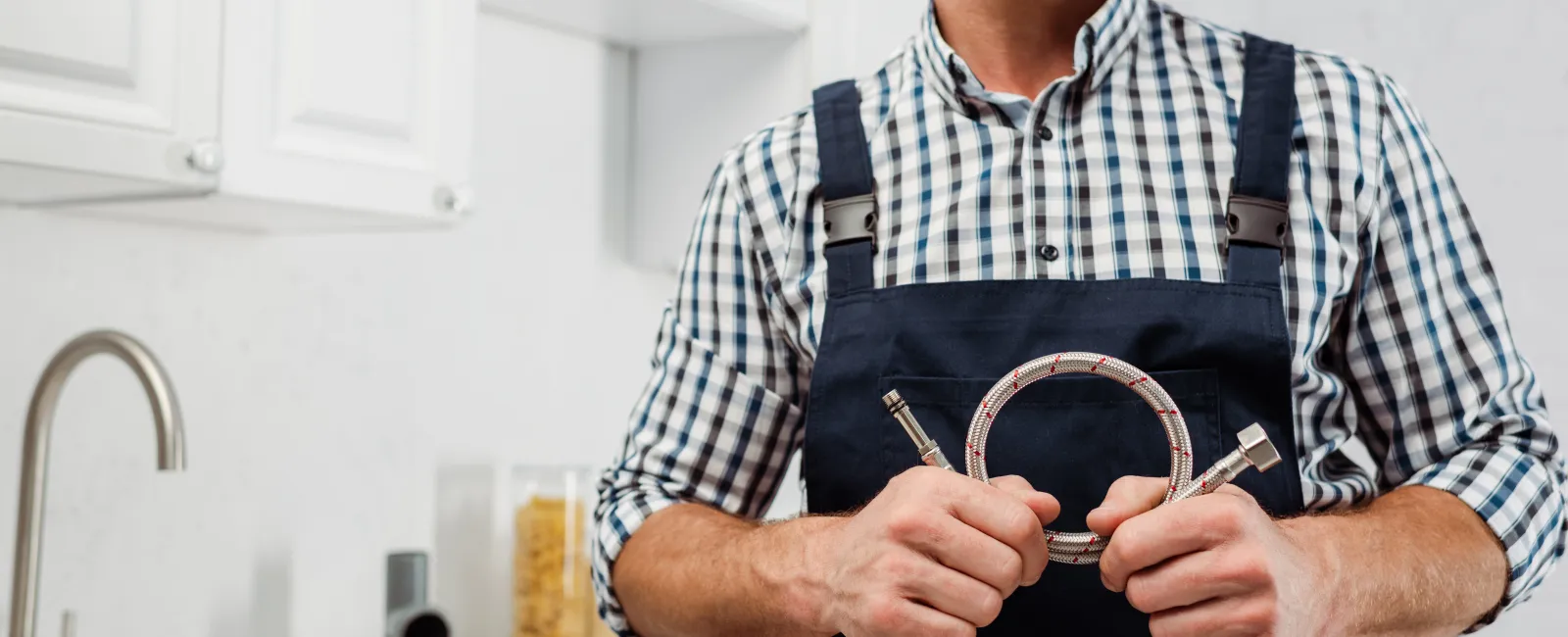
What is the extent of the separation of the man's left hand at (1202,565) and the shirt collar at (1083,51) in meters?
0.46

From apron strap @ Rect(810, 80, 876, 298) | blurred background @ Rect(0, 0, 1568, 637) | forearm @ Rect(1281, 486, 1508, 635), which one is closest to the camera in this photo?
forearm @ Rect(1281, 486, 1508, 635)

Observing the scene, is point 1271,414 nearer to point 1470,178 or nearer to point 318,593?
point 1470,178

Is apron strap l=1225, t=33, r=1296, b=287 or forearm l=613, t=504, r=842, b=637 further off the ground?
apron strap l=1225, t=33, r=1296, b=287

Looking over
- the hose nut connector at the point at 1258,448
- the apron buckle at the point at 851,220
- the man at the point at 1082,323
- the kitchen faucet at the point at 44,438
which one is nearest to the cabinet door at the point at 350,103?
the kitchen faucet at the point at 44,438

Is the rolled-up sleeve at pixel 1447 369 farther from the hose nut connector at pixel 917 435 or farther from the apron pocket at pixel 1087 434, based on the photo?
the hose nut connector at pixel 917 435

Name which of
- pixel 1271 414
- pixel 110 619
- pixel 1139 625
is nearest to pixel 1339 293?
pixel 1271 414

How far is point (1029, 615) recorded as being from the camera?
99 cm

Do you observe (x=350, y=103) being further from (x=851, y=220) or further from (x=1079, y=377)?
(x=1079, y=377)

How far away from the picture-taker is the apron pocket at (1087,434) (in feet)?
3.30

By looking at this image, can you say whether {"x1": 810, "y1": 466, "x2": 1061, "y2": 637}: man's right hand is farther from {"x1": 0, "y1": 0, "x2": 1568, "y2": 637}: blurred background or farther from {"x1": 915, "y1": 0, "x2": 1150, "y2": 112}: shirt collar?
{"x1": 0, "y1": 0, "x2": 1568, "y2": 637}: blurred background

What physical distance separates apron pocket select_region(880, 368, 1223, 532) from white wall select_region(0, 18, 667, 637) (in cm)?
110

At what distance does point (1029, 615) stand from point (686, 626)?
0.85 ft

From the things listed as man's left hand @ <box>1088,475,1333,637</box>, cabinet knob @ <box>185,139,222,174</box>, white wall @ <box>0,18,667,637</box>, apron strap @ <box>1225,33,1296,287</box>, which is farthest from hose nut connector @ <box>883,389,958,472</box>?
white wall @ <box>0,18,667,637</box>

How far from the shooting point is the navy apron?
1.00m
